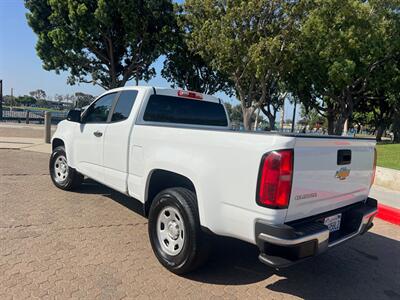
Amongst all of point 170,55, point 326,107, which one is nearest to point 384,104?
point 326,107

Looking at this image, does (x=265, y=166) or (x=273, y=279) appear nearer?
(x=265, y=166)

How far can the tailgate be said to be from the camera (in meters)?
2.80

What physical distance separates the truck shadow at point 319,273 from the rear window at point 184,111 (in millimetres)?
1805

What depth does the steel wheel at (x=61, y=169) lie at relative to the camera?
247 inches

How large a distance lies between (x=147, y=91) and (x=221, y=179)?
207cm

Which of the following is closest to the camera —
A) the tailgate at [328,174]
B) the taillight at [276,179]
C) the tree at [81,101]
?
the taillight at [276,179]

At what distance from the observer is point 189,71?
28.9 metres

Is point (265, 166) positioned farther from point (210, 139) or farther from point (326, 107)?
point (326, 107)

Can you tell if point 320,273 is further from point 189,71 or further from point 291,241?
point 189,71

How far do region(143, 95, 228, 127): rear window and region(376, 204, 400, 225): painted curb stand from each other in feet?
11.5

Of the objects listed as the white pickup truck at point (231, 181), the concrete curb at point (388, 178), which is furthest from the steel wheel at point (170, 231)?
the concrete curb at point (388, 178)

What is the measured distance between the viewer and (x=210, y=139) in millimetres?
3105

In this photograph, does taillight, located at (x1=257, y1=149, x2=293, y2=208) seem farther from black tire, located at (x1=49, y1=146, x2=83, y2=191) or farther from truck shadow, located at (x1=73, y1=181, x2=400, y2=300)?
black tire, located at (x1=49, y1=146, x2=83, y2=191)

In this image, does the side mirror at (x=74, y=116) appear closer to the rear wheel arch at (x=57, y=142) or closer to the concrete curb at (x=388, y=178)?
the rear wheel arch at (x=57, y=142)
